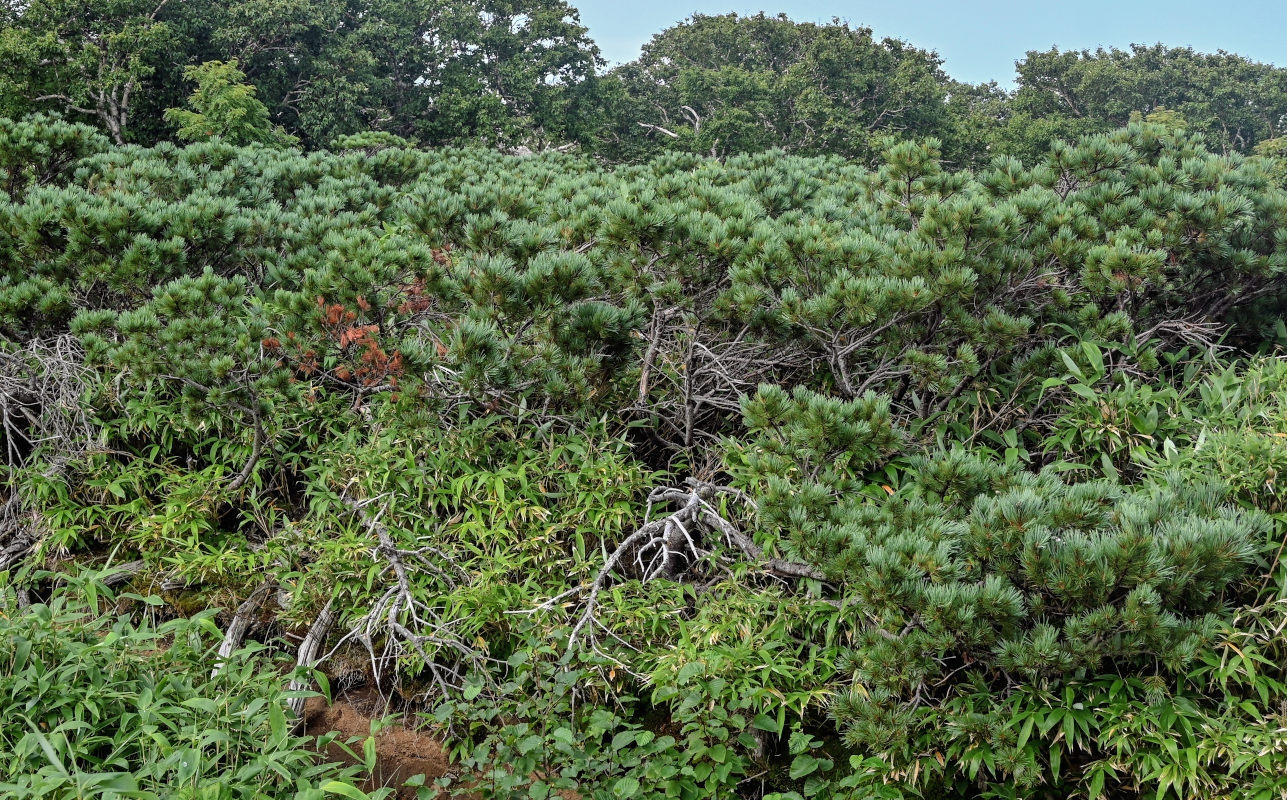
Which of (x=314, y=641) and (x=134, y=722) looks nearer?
(x=134, y=722)

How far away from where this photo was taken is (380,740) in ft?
9.82

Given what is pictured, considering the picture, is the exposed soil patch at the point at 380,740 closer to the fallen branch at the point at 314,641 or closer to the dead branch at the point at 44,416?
the fallen branch at the point at 314,641

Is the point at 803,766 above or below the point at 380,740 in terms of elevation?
above

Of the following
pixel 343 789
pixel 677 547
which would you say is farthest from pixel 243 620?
pixel 677 547

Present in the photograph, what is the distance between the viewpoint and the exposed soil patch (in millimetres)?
2795

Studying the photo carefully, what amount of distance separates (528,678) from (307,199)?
11.9ft

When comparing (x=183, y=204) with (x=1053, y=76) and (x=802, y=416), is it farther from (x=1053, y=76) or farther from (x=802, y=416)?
(x=1053, y=76)

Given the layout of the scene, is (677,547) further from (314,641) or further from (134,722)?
(134,722)

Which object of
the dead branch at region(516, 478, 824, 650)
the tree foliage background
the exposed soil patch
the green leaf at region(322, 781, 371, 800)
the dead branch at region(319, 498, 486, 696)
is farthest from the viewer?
the dead branch at region(516, 478, 824, 650)

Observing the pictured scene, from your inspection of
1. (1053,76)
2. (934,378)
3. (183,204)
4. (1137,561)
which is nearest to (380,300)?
(183,204)

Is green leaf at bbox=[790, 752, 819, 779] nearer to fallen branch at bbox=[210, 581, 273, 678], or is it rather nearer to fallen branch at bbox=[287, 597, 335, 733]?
fallen branch at bbox=[287, 597, 335, 733]

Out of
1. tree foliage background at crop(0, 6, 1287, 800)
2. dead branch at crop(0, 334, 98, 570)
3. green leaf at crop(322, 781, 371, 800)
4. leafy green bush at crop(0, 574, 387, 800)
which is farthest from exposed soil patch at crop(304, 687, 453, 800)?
dead branch at crop(0, 334, 98, 570)

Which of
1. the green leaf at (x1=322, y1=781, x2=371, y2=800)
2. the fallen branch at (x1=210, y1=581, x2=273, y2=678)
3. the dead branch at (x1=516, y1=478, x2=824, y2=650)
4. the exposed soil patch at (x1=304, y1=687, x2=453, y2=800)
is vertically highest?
the dead branch at (x1=516, y1=478, x2=824, y2=650)

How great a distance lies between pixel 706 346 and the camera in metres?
3.93
